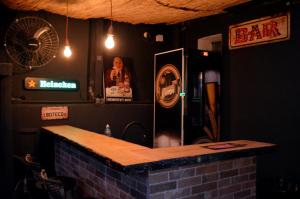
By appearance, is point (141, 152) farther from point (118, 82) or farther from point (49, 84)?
point (118, 82)

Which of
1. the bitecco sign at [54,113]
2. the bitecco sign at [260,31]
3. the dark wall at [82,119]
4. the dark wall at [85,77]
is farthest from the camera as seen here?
the bitecco sign at [54,113]

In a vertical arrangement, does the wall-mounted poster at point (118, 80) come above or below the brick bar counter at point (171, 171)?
above

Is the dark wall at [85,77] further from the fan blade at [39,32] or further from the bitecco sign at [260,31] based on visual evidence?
the bitecco sign at [260,31]

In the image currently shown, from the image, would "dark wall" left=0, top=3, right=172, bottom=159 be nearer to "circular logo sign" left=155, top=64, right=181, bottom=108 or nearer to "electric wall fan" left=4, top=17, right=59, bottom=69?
"electric wall fan" left=4, top=17, right=59, bottom=69

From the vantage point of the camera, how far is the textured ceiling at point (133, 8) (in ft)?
14.6

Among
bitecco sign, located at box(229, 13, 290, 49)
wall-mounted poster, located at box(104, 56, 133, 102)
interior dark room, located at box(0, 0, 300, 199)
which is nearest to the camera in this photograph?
interior dark room, located at box(0, 0, 300, 199)

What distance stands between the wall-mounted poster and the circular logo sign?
0.66m

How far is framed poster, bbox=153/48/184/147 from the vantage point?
475cm

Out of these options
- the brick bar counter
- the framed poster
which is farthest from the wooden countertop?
the framed poster

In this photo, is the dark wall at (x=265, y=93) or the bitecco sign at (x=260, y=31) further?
the bitecco sign at (x=260, y=31)

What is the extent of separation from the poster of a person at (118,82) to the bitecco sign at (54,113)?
0.88m

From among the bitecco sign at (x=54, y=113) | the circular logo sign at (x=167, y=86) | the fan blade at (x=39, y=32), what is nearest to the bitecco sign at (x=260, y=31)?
A: the circular logo sign at (x=167, y=86)

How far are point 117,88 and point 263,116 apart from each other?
8.80ft

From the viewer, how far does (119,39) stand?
5773 mm
